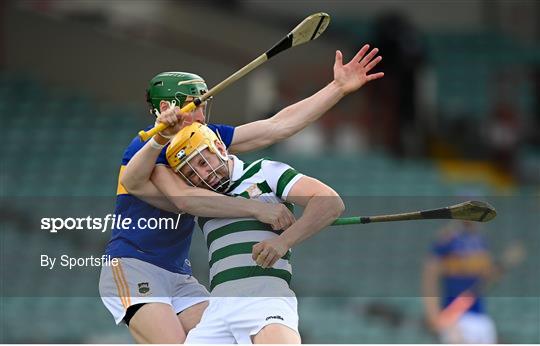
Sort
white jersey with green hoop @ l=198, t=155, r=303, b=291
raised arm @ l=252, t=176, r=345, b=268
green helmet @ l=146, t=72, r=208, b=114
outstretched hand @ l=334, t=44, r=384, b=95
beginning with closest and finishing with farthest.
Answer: raised arm @ l=252, t=176, r=345, b=268 → white jersey with green hoop @ l=198, t=155, r=303, b=291 → green helmet @ l=146, t=72, r=208, b=114 → outstretched hand @ l=334, t=44, r=384, b=95

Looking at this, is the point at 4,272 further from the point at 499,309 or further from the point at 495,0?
the point at 495,0

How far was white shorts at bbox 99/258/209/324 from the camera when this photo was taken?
16.6 ft

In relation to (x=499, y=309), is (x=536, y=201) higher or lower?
higher

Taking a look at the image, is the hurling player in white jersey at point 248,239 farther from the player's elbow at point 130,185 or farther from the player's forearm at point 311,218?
the player's elbow at point 130,185

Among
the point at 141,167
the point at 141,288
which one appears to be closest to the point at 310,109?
the point at 141,167

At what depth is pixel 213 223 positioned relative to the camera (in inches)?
192

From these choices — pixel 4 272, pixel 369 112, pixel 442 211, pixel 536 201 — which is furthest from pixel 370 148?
pixel 442 211

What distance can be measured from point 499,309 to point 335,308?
1.55m

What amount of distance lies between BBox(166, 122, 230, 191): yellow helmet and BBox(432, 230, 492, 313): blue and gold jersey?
4934 millimetres

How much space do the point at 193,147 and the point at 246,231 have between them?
379 millimetres

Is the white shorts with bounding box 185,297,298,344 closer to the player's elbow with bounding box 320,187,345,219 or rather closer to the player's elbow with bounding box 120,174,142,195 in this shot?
the player's elbow with bounding box 320,187,345,219

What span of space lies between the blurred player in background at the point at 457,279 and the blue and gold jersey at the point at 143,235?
4467 mm

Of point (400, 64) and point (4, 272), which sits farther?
point (400, 64)

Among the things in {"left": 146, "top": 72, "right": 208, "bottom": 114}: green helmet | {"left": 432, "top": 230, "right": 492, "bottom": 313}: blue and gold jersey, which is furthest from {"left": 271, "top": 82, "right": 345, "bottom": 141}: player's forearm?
{"left": 432, "top": 230, "right": 492, "bottom": 313}: blue and gold jersey
